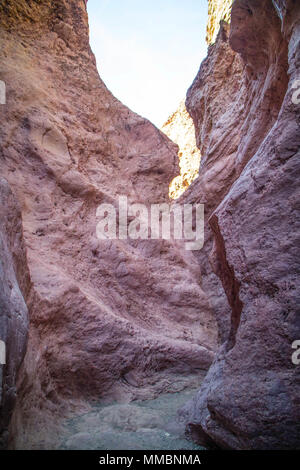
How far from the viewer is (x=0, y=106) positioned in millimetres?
4840

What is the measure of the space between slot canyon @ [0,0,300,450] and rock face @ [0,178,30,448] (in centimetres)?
2

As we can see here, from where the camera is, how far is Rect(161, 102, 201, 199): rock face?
54.1ft

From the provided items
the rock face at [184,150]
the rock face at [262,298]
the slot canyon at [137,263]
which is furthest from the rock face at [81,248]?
the rock face at [184,150]

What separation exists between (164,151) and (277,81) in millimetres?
3576

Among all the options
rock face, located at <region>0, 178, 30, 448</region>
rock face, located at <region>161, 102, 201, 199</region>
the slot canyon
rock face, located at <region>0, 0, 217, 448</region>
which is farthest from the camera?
rock face, located at <region>161, 102, 201, 199</region>

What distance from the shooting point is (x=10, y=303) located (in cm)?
206

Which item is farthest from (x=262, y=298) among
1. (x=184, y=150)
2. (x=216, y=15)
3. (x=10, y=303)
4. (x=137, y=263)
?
(x=184, y=150)

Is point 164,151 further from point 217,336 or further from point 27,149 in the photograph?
point 217,336

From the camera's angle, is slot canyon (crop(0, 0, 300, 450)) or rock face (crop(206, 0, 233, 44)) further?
rock face (crop(206, 0, 233, 44))

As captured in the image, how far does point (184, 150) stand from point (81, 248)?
14.4m

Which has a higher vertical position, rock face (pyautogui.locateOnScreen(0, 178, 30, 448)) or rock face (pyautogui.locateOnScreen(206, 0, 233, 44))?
rock face (pyautogui.locateOnScreen(206, 0, 233, 44))

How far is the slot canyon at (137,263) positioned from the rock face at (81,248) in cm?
2

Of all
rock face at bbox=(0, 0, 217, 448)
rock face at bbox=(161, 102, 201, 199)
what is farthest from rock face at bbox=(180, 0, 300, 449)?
rock face at bbox=(161, 102, 201, 199)

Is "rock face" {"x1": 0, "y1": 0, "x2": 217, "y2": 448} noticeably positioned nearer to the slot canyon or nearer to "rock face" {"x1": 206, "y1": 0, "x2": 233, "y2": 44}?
the slot canyon
